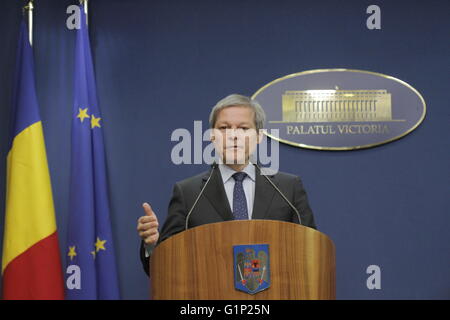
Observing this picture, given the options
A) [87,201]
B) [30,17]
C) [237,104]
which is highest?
[30,17]

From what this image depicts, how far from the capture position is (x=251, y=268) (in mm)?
2066

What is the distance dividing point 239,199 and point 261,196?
10 centimetres

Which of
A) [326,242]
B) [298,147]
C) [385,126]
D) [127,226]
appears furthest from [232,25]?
[326,242]

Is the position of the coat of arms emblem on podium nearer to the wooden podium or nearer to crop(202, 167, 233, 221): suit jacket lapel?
the wooden podium

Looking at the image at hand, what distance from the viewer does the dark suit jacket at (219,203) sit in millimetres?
2619

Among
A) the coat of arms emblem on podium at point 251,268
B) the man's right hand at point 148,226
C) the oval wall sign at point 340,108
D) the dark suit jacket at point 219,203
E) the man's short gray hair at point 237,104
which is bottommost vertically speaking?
the coat of arms emblem on podium at point 251,268

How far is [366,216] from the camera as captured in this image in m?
4.21

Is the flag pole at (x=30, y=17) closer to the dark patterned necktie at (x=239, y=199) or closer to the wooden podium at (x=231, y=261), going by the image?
the dark patterned necktie at (x=239, y=199)

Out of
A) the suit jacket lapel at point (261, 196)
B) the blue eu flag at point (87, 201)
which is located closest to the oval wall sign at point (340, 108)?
the blue eu flag at point (87, 201)

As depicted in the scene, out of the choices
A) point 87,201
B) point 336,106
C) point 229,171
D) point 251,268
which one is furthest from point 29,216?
point 251,268

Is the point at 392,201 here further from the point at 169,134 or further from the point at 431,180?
the point at 169,134

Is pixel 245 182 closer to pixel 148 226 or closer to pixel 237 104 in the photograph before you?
pixel 237 104

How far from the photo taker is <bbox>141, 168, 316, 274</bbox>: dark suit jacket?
8.59 ft

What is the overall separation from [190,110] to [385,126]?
4.27 feet
